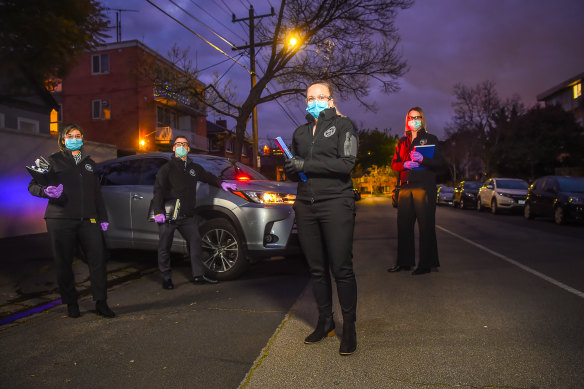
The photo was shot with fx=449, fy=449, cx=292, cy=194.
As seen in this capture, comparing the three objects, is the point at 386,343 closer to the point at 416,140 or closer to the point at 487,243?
the point at 416,140

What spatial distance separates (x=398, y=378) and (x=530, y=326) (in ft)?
5.24

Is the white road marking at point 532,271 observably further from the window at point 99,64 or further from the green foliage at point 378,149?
the green foliage at point 378,149

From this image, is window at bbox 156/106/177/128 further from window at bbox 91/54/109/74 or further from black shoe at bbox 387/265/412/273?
black shoe at bbox 387/265/412/273

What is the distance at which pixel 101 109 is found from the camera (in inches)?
1173

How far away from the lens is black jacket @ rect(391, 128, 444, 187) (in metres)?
5.73

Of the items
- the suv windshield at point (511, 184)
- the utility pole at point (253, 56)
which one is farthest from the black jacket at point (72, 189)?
the suv windshield at point (511, 184)

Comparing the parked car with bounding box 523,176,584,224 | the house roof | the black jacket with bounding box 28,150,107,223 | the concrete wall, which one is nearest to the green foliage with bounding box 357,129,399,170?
the house roof

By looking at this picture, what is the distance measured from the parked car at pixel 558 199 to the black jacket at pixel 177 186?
38.8 feet

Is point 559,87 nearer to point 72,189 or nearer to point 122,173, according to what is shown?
point 122,173

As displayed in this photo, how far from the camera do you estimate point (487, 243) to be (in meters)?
8.93

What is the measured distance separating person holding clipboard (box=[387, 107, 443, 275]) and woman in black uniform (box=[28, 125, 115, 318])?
3.72 metres

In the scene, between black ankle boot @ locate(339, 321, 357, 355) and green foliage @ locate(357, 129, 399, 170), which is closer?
black ankle boot @ locate(339, 321, 357, 355)

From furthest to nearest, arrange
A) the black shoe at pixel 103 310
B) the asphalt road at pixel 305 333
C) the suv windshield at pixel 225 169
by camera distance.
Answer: the suv windshield at pixel 225 169, the black shoe at pixel 103 310, the asphalt road at pixel 305 333

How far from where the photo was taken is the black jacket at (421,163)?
573 cm
